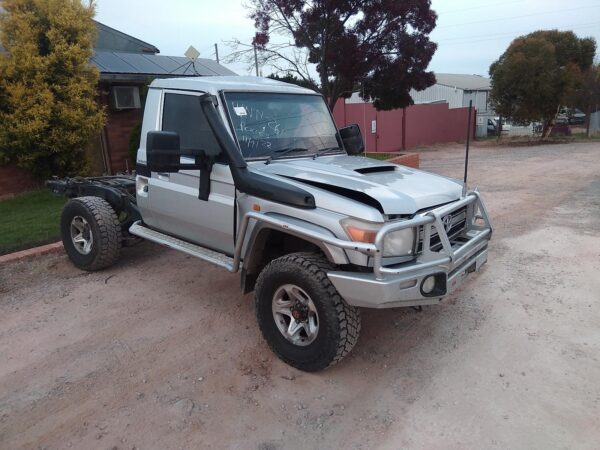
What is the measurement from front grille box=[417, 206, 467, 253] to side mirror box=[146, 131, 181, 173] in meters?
1.81

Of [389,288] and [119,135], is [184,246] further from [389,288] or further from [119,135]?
[119,135]

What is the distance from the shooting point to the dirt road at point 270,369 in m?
2.88

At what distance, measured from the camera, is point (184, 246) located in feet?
14.6

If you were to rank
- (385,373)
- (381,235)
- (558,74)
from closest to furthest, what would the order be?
(381,235) < (385,373) < (558,74)

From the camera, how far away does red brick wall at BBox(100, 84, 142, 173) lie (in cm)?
1149

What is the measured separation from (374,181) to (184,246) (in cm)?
191

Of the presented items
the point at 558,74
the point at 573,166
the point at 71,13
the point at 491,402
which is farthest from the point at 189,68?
the point at 558,74

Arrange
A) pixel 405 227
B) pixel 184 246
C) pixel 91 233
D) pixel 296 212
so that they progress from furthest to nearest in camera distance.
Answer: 1. pixel 91 233
2. pixel 184 246
3. pixel 296 212
4. pixel 405 227

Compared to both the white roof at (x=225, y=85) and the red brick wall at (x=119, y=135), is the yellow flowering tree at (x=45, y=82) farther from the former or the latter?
the white roof at (x=225, y=85)

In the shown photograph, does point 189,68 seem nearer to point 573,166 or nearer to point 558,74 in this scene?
point 573,166

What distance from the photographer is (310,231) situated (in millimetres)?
3223

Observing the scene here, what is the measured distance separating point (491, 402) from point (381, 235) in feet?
4.34

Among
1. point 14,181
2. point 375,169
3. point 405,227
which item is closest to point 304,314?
point 405,227

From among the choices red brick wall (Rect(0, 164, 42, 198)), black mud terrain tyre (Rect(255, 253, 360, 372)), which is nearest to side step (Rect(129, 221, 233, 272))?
black mud terrain tyre (Rect(255, 253, 360, 372))
